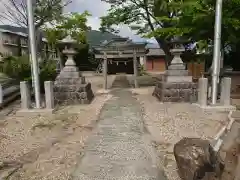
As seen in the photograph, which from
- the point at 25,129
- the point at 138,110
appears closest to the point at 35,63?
the point at 25,129

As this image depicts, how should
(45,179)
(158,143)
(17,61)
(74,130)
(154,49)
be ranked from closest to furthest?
(45,179)
(158,143)
(74,130)
(17,61)
(154,49)

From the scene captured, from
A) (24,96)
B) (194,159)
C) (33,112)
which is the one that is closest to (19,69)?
(24,96)

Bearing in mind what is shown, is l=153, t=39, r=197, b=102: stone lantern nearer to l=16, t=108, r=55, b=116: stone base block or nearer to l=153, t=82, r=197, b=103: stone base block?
l=153, t=82, r=197, b=103: stone base block

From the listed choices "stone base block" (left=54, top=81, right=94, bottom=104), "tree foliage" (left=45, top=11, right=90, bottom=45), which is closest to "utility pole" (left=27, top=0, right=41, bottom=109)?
"stone base block" (left=54, top=81, right=94, bottom=104)

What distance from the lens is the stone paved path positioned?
3801mm

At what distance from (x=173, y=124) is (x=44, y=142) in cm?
294

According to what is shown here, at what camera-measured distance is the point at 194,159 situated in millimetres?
3564

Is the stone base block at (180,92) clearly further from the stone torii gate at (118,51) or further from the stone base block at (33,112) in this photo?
the stone torii gate at (118,51)

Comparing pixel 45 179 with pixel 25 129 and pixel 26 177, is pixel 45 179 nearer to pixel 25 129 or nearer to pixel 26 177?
pixel 26 177

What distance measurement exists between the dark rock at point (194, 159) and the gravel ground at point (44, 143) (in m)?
1.60

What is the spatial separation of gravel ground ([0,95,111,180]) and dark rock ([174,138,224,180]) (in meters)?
1.60

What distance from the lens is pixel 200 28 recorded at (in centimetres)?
905

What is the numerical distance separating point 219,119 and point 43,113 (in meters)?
4.67

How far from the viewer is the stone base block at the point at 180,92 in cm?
896
